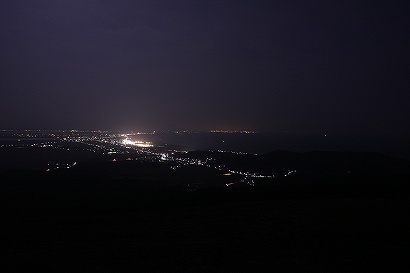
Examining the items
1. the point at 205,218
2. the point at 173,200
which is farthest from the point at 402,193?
the point at 173,200

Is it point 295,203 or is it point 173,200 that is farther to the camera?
point 173,200

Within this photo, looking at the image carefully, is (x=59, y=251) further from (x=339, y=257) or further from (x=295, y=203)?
(x=295, y=203)

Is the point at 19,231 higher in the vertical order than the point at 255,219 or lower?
lower

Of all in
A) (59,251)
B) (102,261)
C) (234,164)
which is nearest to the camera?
(102,261)

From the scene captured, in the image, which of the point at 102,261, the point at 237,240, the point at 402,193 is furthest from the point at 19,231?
the point at 402,193

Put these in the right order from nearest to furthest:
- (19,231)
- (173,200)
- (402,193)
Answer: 1. (19,231)
2. (402,193)
3. (173,200)

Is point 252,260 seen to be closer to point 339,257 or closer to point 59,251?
point 339,257
